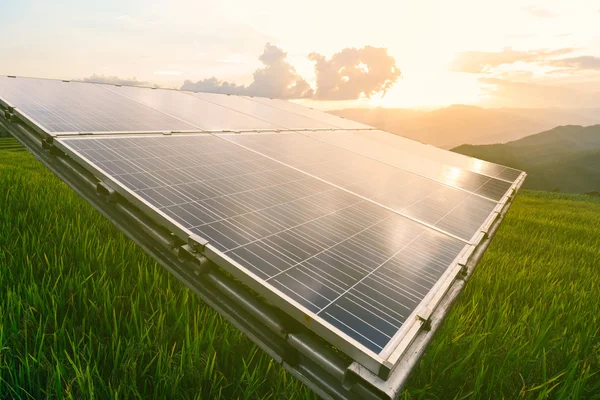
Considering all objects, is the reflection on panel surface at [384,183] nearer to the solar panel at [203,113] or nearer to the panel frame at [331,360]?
the panel frame at [331,360]

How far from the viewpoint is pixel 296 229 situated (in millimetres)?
3201

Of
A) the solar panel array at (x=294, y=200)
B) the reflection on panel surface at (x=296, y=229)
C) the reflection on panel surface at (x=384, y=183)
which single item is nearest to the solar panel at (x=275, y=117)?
the solar panel array at (x=294, y=200)

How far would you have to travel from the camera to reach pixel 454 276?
2973mm

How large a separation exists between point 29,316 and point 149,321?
935 mm

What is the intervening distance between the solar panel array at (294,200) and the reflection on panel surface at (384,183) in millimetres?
27

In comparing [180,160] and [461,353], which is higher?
[180,160]

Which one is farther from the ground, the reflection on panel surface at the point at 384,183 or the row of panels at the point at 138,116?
the row of panels at the point at 138,116

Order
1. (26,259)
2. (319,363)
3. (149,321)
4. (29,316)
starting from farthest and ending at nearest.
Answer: (26,259)
(149,321)
(29,316)
(319,363)

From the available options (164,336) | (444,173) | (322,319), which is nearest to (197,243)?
(164,336)

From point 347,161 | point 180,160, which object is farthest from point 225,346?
point 347,161

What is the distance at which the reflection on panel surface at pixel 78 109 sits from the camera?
471 centimetres

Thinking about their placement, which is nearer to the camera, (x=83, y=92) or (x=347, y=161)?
(x=347, y=161)

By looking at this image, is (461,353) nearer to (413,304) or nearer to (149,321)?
(413,304)

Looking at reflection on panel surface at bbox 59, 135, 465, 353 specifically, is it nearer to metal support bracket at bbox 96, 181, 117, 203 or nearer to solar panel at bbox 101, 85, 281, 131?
metal support bracket at bbox 96, 181, 117, 203
